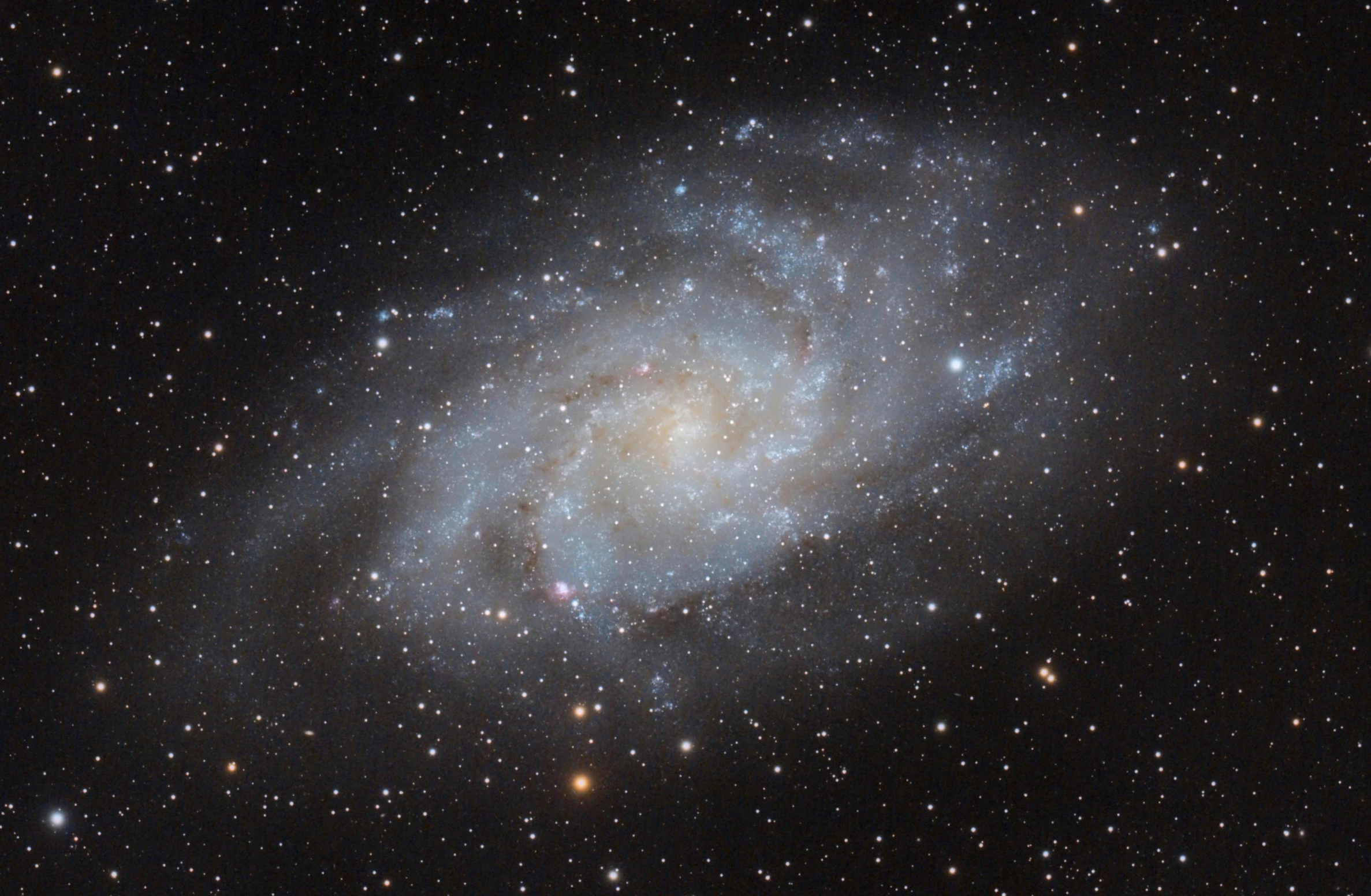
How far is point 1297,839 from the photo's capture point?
1169 millimetres

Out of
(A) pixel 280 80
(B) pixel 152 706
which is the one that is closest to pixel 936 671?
Result: (B) pixel 152 706

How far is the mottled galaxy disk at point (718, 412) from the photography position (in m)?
1.06

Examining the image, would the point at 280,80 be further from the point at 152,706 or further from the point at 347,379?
the point at 152,706

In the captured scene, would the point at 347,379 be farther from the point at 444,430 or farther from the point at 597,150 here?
the point at 597,150

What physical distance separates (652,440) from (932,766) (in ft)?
2.05

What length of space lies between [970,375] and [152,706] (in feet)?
4.10

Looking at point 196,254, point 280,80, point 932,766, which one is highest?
point 280,80

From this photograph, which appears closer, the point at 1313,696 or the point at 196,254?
the point at 196,254

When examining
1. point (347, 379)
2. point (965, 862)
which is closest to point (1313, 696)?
point (965, 862)

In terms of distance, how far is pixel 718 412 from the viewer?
1.09 m

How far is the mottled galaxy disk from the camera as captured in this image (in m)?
1.06

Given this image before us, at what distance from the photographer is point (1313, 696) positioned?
3.81ft

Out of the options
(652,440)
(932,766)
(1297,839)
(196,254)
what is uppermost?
(196,254)

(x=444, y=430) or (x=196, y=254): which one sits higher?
(x=196, y=254)
